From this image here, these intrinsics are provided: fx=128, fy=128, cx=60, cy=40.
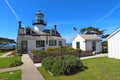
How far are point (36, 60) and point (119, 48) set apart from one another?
29.9 feet

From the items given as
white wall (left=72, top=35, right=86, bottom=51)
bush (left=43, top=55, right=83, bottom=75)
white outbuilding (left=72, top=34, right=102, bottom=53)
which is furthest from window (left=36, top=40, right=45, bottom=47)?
bush (left=43, top=55, right=83, bottom=75)

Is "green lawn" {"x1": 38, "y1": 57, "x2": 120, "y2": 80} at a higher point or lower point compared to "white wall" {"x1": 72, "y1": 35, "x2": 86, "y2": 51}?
lower

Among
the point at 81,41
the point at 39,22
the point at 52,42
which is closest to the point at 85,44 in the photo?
the point at 81,41

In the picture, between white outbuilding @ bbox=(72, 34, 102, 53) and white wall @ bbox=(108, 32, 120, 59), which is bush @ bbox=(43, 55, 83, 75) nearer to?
white wall @ bbox=(108, 32, 120, 59)

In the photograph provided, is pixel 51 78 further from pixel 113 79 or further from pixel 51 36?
pixel 51 36

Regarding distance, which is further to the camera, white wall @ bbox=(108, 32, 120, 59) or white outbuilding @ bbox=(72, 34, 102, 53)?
white outbuilding @ bbox=(72, 34, 102, 53)

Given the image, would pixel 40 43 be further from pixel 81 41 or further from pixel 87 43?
A: pixel 87 43

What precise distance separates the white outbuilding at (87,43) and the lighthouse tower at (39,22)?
10309 mm

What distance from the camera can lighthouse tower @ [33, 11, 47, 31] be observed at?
31078 millimetres

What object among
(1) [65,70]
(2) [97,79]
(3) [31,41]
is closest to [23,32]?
(3) [31,41]

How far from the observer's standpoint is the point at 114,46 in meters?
14.2

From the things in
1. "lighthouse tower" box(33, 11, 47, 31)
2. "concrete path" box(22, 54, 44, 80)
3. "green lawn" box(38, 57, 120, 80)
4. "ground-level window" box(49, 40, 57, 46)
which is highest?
"lighthouse tower" box(33, 11, 47, 31)

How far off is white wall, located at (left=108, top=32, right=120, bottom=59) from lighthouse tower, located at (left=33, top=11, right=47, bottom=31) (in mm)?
19571

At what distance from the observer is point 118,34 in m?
13.4
